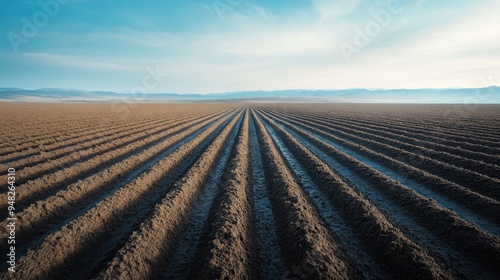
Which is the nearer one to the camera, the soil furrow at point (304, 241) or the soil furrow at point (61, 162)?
the soil furrow at point (304, 241)

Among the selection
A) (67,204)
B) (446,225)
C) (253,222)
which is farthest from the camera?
(67,204)

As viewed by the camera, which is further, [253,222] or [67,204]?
[67,204]

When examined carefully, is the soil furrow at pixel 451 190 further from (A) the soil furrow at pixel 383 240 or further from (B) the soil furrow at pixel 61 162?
(B) the soil furrow at pixel 61 162

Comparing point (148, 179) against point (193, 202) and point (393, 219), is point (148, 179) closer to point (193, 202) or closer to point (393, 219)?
point (193, 202)

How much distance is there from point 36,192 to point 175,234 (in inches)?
198

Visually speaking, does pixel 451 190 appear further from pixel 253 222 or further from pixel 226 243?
pixel 226 243

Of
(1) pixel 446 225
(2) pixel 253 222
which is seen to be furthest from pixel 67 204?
(1) pixel 446 225

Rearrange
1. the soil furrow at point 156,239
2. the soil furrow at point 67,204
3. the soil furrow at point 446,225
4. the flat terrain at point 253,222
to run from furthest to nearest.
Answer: the soil furrow at point 67,204 < the soil furrow at point 446,225 < the flat terrain at point 253,222 < the soil furrow at point 156,239

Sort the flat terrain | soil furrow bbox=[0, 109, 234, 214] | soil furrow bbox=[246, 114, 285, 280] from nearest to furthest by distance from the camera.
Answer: the flat terrain
soil furrow bbox=[246, 114, 285, 280]
soil furrow bbox=[0, 109, 234, 214]

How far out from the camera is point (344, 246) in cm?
508

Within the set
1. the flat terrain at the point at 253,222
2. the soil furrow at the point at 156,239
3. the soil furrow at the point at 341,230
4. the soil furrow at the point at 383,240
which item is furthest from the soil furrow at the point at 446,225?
the soil furrow at the point at 156,239

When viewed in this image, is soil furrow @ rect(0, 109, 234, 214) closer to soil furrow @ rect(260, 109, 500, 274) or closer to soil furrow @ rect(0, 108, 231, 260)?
soil furrow @ rect(0, 108, 231, 260)

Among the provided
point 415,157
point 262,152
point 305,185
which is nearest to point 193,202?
point 305,185

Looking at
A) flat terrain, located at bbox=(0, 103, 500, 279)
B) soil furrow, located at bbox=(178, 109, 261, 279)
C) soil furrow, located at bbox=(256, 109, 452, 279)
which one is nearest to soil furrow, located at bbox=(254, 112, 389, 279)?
flat terrain, located at bbox=(0, 103, 500, 279)
